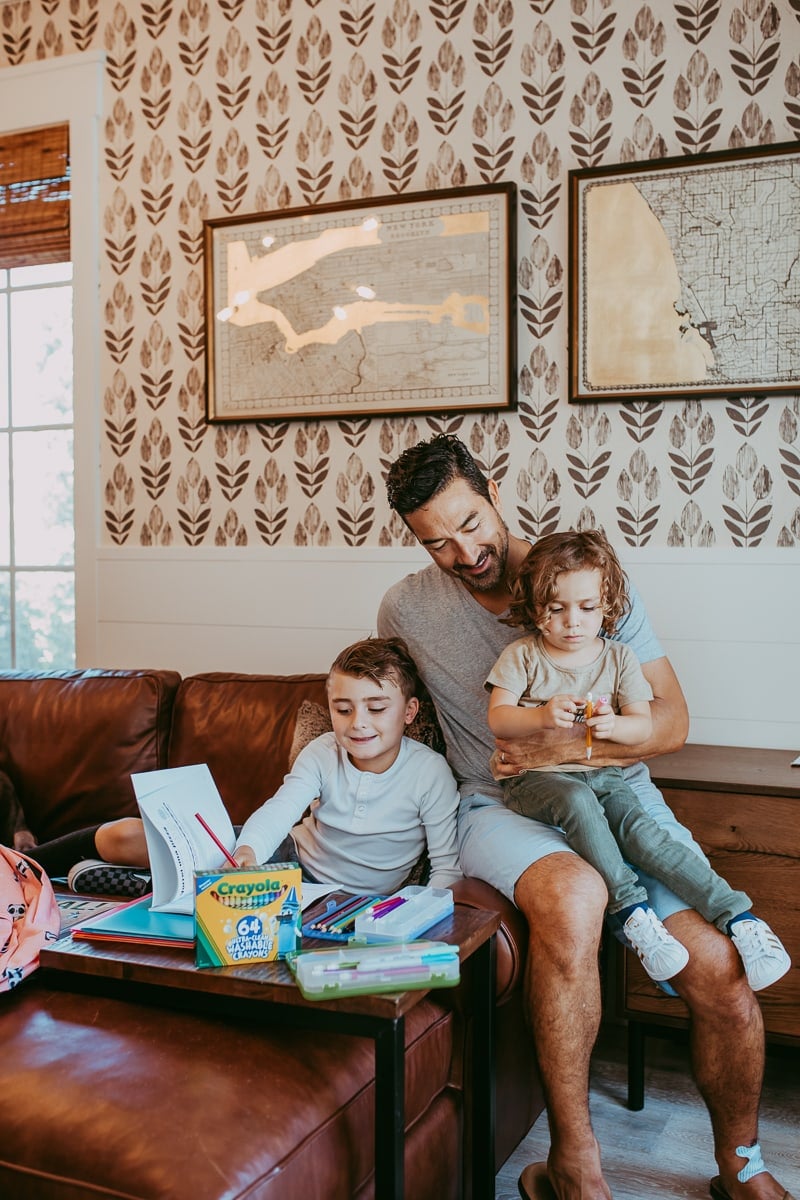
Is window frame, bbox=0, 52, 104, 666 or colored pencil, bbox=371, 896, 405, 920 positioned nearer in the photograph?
colored pencil, bbox=371, 896, 405, 920

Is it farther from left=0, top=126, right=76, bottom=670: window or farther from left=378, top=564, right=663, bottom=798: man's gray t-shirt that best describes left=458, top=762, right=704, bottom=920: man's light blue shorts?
left=0, top=126, right=76, bottom=670: window

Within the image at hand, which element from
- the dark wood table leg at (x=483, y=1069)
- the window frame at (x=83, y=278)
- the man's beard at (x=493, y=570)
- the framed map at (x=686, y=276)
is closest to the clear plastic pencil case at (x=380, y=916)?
the dark wood table leg at (x=483, y=1069)

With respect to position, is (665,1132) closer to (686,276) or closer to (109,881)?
(109,881)

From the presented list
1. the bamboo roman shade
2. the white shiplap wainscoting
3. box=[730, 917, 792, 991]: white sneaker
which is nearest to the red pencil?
box=[730, 917, 792, 991]: white sneaker

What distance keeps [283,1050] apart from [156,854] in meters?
0.34

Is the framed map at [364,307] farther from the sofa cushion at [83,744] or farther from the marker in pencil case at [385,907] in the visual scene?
the marker in pencil case at [385,907]

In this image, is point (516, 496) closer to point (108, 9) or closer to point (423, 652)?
point (423, 652)

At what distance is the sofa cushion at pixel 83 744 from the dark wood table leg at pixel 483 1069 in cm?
115

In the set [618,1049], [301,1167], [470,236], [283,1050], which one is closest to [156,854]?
[283,1050]

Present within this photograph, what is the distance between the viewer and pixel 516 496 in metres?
2.76

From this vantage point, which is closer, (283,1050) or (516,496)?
(283,1050)

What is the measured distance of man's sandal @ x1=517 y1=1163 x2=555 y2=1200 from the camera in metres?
1.74

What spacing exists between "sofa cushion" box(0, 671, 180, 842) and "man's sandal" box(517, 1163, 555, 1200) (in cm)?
121

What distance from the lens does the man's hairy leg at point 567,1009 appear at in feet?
5.48
